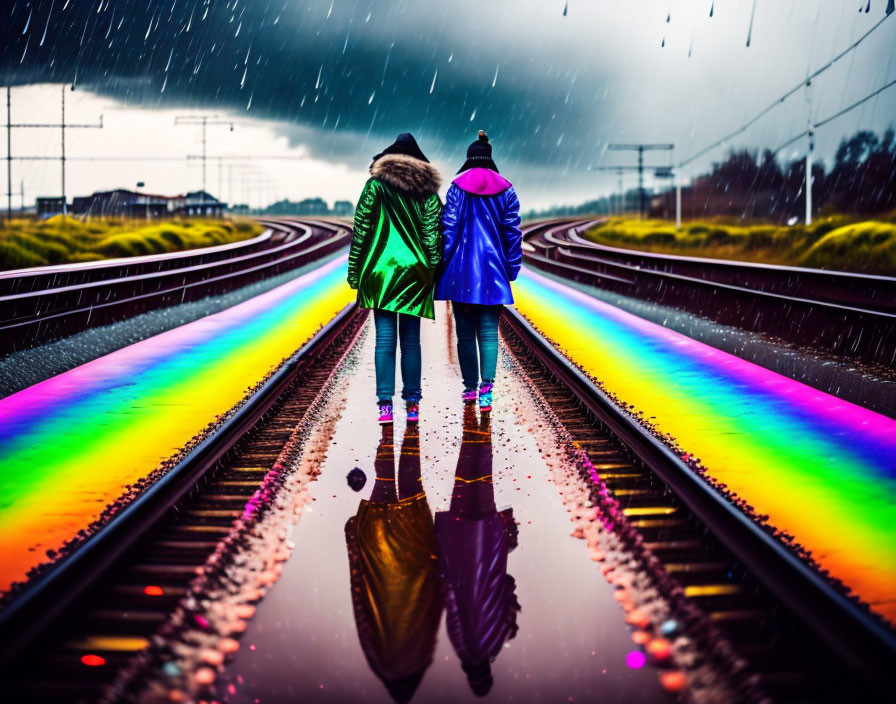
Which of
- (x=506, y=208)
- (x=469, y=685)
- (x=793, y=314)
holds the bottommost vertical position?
(x=469, y=685)

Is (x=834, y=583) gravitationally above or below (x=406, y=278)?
below

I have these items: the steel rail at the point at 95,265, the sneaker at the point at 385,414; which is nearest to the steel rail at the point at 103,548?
the sneaker at the point at 385,414

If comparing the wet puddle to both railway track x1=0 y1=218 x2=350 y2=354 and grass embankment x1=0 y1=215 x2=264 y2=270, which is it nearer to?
railway track x1=0 y1=218 x2=350 y2=354

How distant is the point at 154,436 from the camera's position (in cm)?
702

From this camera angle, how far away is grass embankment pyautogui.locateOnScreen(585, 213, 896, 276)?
2852 centimetres

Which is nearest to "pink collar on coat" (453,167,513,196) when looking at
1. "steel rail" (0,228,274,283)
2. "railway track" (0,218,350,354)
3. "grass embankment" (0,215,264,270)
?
"railway track" (0,218,350,354)

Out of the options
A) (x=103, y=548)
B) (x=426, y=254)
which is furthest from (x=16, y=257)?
(x=103, y=548)

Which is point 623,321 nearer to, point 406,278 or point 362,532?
point 406,278

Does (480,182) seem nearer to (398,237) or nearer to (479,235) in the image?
(479,235)

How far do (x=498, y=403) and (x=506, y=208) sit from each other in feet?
6.04

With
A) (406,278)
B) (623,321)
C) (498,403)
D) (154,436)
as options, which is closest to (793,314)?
(623,321)

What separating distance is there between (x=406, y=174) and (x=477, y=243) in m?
0.96

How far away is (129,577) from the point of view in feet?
12.9

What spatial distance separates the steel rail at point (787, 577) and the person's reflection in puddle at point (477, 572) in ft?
3.24
